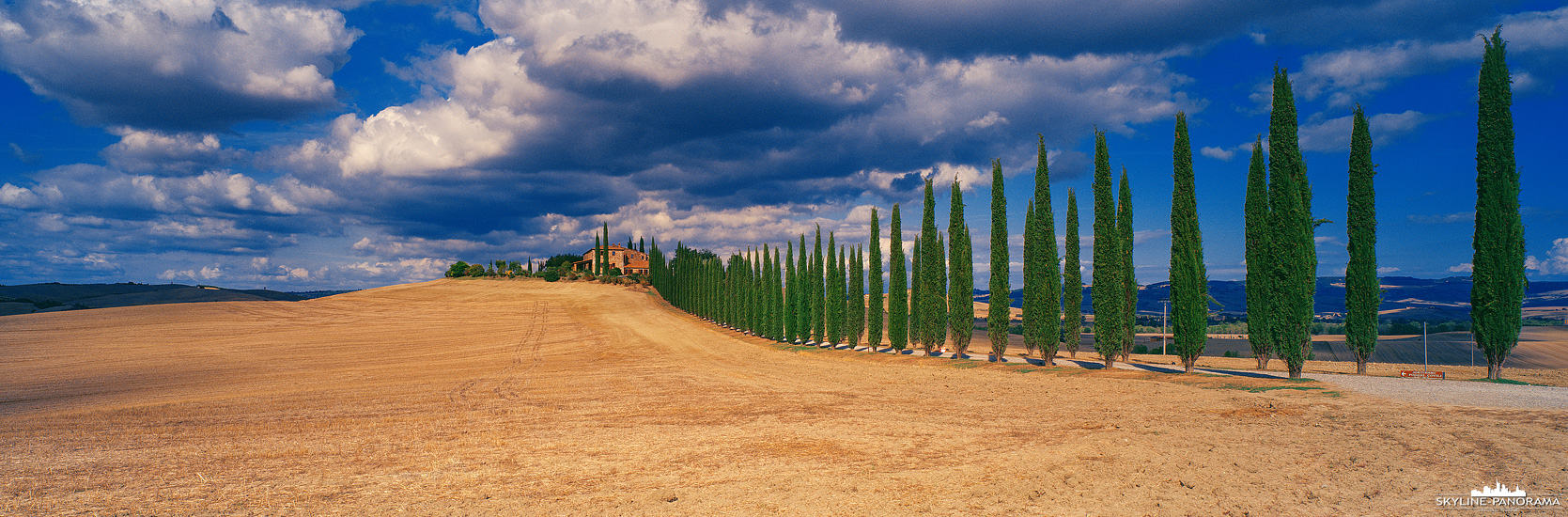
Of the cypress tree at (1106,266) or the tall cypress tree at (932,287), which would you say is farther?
the tall cypress tree at (932,287)

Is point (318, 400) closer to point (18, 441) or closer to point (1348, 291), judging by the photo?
point (18, 441)

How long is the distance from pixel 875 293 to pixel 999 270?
8.07m

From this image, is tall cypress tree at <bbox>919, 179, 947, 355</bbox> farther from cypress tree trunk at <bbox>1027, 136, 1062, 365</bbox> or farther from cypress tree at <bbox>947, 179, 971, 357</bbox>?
cypress tree trunk at <bbox>1027, 136, 1062, 365</bbox>

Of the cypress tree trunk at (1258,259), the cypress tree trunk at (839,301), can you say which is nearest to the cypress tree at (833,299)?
the cypress tree trunk at (839,301)

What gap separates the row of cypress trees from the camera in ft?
55.8

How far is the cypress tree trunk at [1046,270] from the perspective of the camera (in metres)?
23.3

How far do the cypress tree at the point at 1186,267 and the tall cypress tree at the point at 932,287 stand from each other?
9918 mm

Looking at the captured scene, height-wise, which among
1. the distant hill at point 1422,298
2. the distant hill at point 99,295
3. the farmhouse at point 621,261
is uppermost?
the farmhouse at point 621,261

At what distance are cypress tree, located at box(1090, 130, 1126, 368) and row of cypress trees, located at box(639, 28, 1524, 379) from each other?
4 cm

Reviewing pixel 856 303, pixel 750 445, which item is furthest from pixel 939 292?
pixel 750 445

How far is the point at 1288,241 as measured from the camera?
17.9 m

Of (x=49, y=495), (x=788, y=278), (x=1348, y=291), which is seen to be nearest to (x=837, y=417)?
(x=49, y=495)

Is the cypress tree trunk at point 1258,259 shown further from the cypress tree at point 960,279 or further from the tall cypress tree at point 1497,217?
the cypress tree at point 960,279

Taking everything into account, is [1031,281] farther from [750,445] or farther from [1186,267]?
[750,445]
